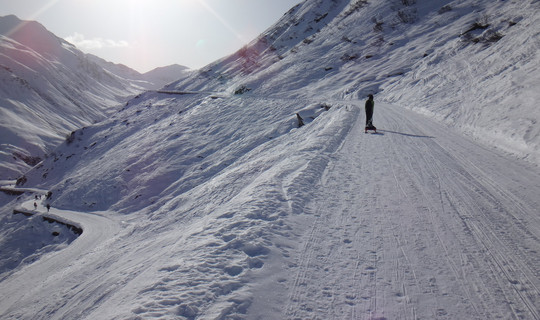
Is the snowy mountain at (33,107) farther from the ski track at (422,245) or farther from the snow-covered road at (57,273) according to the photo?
the ski track at (422,245)

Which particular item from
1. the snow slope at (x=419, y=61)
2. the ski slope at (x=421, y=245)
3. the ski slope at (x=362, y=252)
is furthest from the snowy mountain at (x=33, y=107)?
the ski slope at (x=421, y=245)

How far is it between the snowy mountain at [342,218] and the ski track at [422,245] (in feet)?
0.08

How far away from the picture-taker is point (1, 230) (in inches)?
1284

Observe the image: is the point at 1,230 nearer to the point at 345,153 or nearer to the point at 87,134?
the point at 87,134

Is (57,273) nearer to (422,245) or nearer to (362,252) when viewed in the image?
(362,252)

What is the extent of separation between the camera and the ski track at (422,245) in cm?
338

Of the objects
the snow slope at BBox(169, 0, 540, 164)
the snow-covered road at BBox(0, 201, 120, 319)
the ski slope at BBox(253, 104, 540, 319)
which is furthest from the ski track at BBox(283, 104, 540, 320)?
the snow-covered road at BBox(0, 201, 120, 319)

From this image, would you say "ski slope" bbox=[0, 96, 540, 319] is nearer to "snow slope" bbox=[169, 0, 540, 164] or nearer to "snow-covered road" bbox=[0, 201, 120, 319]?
"snow-covered road" bbox=[0, 201, 120, 319]

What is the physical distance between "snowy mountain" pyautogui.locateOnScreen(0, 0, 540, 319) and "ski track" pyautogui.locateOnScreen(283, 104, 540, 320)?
1.0 inches

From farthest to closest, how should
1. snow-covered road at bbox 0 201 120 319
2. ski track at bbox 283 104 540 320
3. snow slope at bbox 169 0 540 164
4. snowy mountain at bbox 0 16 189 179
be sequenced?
snowy mountain at bbox 0 16 189 179 < snow slope at bbox 169 0 540 164 < snow-covered road at bbox 0 201 120 319 < ski track at bbox 283 104 540 320

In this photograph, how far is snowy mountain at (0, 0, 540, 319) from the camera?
3621mm

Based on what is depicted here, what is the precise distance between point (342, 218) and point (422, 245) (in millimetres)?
1531

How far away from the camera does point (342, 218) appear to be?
18.7 ft

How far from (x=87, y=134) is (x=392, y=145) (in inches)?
2350
